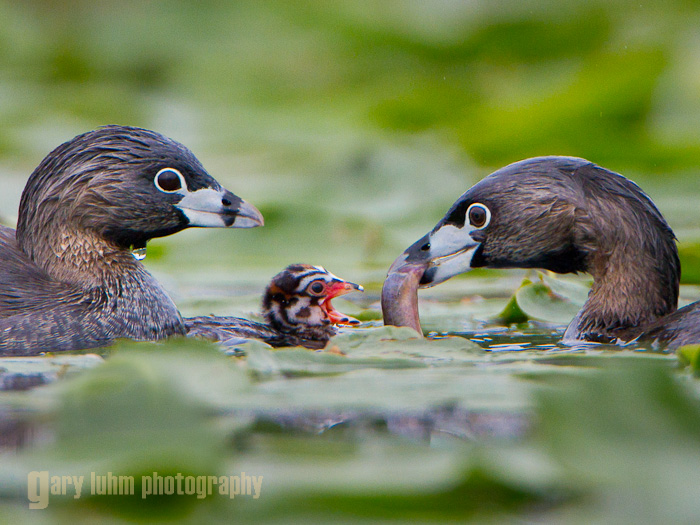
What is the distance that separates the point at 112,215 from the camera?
512 centimetres

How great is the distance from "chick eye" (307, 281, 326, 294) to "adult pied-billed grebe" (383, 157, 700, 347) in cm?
93

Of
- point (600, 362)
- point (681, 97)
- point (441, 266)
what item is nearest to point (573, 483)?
point (600, 362)

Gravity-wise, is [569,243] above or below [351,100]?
below

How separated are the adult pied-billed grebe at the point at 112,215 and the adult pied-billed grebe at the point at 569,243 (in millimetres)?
1026

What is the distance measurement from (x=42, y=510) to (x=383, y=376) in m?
1.39

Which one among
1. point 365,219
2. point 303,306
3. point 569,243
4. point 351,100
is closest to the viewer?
point 569,243

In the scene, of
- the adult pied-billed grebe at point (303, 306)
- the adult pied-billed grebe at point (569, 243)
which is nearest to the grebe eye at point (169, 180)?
the adult pied-billed grebe at point (303, 306)

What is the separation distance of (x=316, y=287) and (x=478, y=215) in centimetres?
126

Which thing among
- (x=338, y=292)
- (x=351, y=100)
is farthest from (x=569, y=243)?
(x=351, y=100)

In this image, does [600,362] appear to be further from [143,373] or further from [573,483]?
[143,373]

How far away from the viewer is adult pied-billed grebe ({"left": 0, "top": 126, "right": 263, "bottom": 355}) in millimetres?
4965

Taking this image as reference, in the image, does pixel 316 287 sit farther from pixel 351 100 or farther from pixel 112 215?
pixel 351 100

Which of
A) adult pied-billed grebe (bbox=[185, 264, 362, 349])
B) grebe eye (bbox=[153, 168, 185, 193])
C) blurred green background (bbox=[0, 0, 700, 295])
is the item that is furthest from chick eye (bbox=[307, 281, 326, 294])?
blurred green background (bbox=[0, 0, 700, 295])

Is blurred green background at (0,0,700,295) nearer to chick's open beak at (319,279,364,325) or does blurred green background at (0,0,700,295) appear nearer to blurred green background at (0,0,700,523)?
blurred green background at (0,0,700,523)
